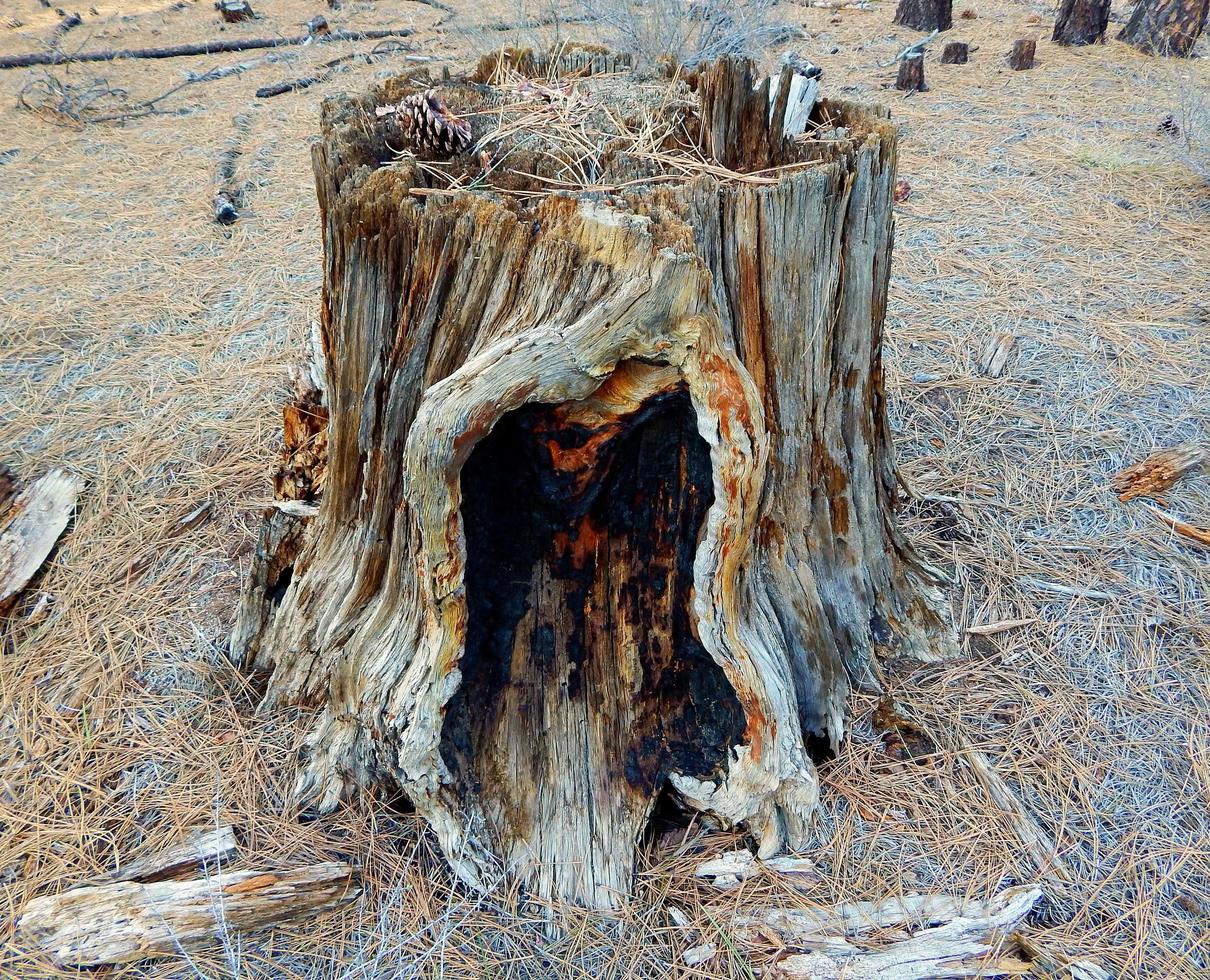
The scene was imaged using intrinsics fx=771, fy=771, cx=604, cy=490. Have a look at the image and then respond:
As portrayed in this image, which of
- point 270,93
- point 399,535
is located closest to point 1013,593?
point 399,535

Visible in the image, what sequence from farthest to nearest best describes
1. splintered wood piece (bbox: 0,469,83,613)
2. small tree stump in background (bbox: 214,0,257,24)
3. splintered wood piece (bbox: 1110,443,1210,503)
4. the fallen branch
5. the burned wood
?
small tree stump in background (bbox: 214,0,257,24), the fallen branch, the burned wood, splintered wood piece (bbox: 1110,443,1210,503), splintered wood piece (bbox: 0,469,83,613)

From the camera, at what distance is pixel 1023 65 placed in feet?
24.3

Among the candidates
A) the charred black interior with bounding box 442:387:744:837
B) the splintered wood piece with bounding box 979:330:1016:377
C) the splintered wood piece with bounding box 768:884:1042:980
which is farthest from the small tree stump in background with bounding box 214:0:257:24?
the splintered wood piece with bounding box 768:884:1042:980

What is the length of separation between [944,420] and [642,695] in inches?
79.2

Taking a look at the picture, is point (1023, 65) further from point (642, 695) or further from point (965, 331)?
point (642, 695)

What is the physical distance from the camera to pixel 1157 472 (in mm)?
2811

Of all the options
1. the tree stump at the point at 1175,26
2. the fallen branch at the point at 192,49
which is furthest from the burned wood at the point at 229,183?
the tree stump at the point at 1175,26

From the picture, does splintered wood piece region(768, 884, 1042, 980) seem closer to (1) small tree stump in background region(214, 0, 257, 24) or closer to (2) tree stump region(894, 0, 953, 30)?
(2) tree stump region(894, 0, 953, 30)

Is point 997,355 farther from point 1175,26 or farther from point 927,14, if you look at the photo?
point 927,14

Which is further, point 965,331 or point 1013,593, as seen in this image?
point 965,331

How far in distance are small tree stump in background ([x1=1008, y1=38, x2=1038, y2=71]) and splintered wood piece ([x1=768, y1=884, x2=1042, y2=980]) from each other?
8.09 meters

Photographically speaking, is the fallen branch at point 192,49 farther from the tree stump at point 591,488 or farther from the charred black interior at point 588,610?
the charred black interior at point 588,610

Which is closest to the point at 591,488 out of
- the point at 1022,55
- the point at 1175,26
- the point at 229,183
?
the point at 229,183

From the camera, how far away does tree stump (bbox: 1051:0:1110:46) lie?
7.79m
